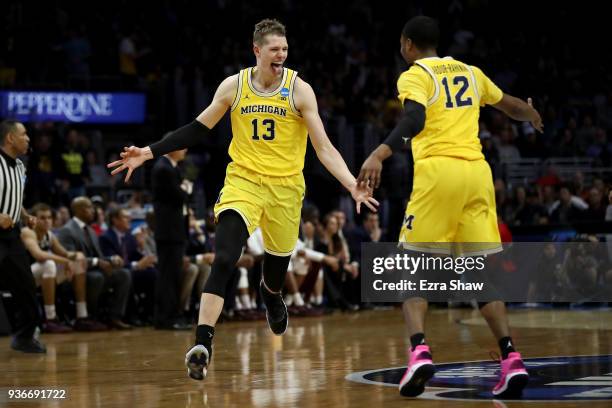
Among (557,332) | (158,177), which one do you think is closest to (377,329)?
(557,332)

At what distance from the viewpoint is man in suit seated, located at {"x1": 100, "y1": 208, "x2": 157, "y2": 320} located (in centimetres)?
1333

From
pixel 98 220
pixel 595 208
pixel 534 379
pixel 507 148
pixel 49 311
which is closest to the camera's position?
pixel 534 379

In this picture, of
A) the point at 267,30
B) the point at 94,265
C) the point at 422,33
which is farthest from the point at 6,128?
the point at 422,33

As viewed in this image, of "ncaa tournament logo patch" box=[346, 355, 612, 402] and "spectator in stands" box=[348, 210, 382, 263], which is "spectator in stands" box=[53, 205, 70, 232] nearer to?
"spectator in stands" box=[348, 210, 382, 263]

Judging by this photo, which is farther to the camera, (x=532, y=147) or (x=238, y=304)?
(x=532, y=147)

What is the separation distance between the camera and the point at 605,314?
13.7 meters

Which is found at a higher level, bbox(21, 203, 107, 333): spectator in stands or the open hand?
the open hand

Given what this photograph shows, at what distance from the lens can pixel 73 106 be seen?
19.4 m

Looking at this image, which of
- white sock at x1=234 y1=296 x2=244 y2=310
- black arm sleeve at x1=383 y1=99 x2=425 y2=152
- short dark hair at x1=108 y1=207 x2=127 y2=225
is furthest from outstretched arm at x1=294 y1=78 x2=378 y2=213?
white sock at x1=234 y1=296 x2=244 y2=310

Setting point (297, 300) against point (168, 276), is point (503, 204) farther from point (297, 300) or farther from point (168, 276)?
point (168, 276)

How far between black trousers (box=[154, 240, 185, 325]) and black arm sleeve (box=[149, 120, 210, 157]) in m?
5.22

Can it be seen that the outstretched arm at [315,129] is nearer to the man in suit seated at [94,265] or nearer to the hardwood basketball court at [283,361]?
the hardwood basketball court at [283,361]

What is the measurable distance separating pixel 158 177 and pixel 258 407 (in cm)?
641

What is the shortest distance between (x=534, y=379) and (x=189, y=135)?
2.59 metres
